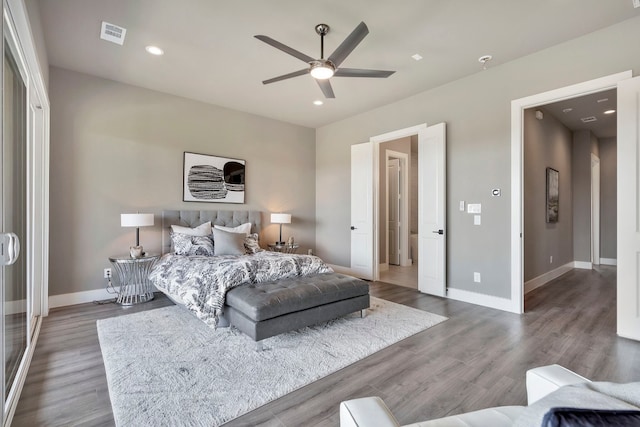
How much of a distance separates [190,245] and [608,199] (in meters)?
9.12

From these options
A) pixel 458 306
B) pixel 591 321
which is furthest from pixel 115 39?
pixel 591 321

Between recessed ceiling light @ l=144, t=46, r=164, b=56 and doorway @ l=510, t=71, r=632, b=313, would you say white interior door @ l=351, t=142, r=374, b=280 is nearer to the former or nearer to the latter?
doorway @ l=510, t=71, r=632, b=313

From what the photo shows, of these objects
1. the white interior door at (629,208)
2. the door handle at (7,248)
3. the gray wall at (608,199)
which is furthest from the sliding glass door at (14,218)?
the gray wall at (608,199)

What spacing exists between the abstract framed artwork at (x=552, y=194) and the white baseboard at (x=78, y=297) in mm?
7293

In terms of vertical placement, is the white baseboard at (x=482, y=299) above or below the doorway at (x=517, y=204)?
below

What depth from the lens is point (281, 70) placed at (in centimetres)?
390

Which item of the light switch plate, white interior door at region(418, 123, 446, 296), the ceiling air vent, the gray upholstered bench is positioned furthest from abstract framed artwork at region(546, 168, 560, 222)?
the ceiling air vent

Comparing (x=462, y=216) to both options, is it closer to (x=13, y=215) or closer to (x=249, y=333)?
(x=249, y=333)

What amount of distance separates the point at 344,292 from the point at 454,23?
292cm

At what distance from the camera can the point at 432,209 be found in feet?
14.7

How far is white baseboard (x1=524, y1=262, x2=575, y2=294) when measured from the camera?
4715 mm

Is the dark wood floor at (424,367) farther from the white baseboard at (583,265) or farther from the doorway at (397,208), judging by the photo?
the white baseboard at (583,265)

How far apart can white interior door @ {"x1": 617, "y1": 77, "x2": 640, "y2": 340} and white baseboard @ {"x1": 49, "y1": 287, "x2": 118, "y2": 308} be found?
19.7ft

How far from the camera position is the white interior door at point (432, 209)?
14.2 feet
